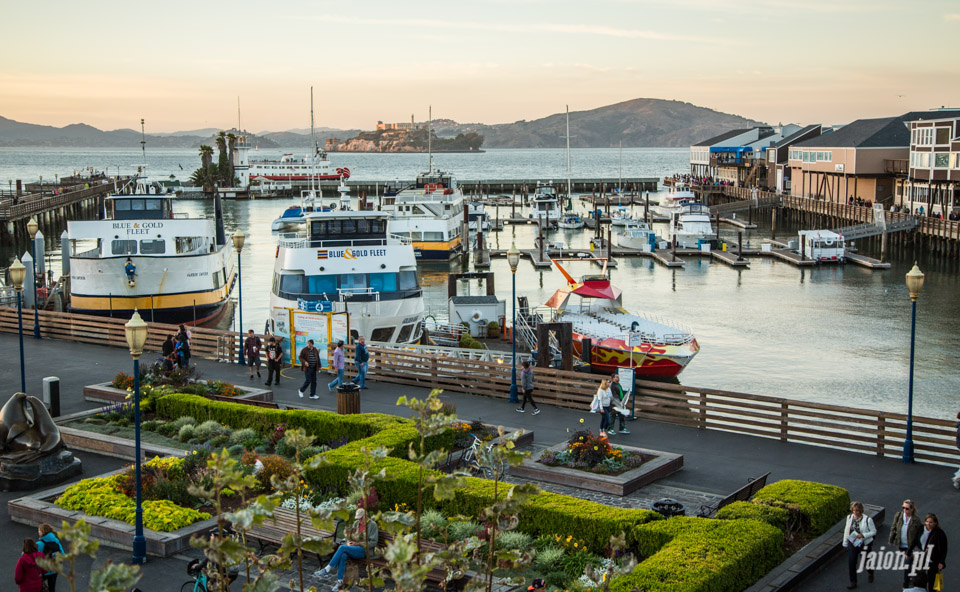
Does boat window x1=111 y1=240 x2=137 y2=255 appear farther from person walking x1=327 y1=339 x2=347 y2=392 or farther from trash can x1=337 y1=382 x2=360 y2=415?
trash can x1=337 y1=382 x2=360 y2=415

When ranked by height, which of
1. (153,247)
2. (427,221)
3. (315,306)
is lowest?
(315,306)

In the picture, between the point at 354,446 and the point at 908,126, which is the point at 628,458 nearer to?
the point at 354,446

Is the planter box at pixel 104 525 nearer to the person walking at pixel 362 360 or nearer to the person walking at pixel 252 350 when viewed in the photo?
the person walking at pixel 362 360

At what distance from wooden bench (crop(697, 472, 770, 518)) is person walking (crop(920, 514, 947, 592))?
10.8 feet

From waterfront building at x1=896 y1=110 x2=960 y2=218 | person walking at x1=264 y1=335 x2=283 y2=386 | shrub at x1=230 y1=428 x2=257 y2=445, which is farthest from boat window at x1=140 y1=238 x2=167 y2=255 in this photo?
waterfront building at x1=896 y1=110 x2=960 y2=218

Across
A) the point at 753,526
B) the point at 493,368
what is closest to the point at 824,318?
the point at 493,368

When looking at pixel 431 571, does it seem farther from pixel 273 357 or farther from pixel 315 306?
pixel 315 306

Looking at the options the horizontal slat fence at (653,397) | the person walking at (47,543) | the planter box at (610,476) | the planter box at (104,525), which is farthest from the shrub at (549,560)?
the horizontal slat fence at (653,397)

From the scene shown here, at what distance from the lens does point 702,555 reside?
42.3 feet

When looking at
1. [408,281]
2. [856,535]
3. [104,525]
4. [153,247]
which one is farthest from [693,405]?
[153,247]

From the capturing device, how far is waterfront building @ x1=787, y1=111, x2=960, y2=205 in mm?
82750

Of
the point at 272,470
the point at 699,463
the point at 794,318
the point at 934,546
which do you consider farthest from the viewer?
the point at 794,318

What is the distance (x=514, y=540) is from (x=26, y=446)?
9.19 meters

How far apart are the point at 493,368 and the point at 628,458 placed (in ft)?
23.9
